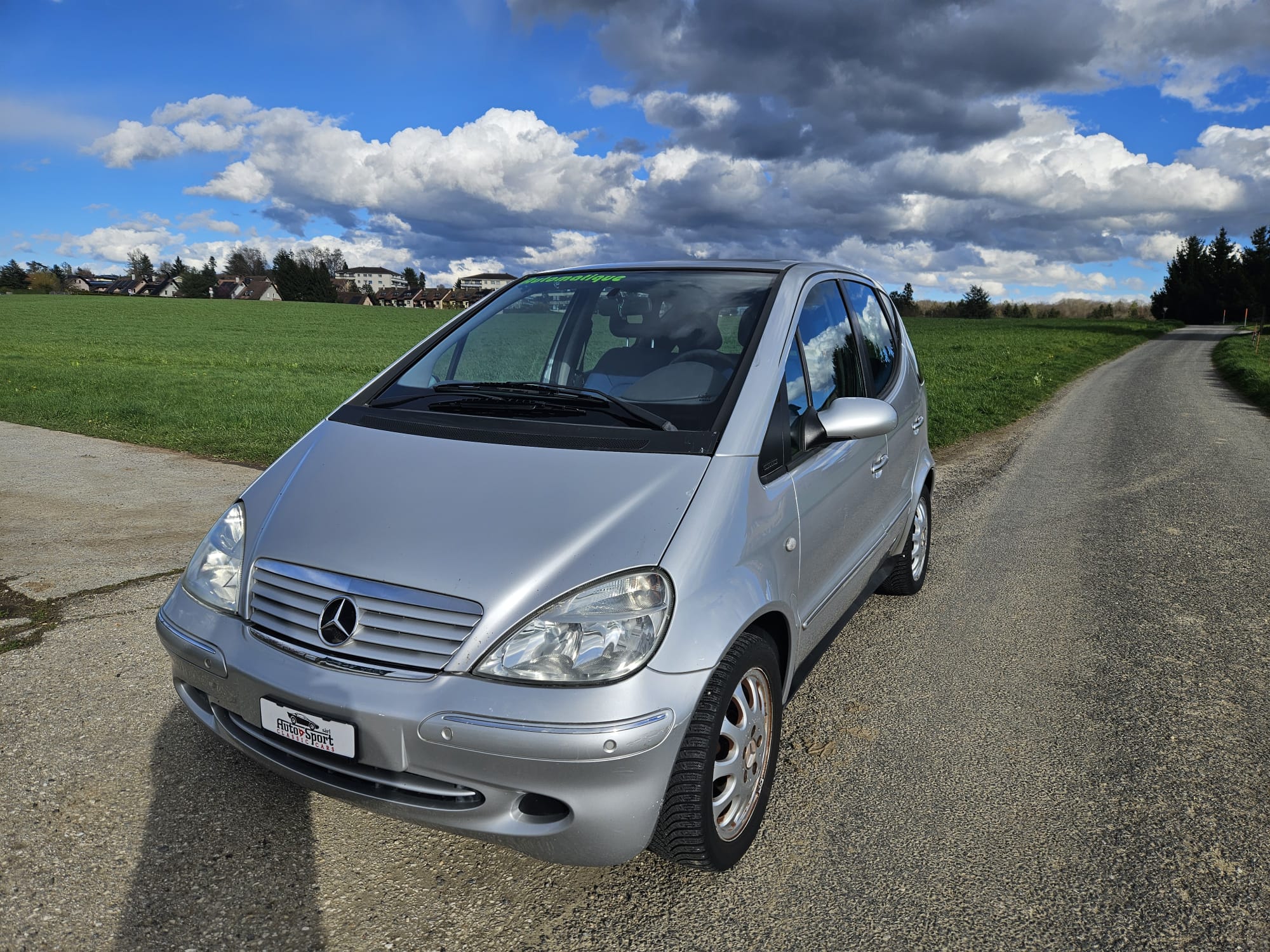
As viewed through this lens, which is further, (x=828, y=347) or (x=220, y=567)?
(x=828, y=347)

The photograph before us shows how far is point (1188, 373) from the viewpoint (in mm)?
21500

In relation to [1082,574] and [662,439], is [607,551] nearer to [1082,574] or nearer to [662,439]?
[662,439]

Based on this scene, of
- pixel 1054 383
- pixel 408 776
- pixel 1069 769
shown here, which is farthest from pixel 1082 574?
pixel 1054 383

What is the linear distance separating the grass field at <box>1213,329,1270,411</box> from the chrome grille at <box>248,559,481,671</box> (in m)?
15.7

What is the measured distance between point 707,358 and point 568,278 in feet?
3.59

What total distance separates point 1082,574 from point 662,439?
3893mm

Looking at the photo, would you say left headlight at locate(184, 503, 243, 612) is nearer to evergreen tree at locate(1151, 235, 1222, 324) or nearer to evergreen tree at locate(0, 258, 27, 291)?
evergreen tree at locate(1151, 235, 1222, 324)

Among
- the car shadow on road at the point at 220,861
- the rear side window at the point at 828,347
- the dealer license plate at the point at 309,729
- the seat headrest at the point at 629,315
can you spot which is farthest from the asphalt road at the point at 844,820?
the seat headrest at the point at 629,315

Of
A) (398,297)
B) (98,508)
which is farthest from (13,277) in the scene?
(98,508)

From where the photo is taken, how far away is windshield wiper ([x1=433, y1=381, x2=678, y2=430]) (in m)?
2.78

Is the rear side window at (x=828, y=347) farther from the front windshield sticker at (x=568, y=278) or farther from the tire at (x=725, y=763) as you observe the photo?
the tire at (x=725, y=763)

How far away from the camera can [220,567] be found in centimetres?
262

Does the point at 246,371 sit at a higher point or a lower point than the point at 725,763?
higher

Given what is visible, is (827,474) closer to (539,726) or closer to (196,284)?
(539,726)
